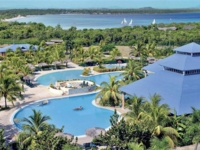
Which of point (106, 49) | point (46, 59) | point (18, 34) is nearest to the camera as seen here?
point (46, 59)

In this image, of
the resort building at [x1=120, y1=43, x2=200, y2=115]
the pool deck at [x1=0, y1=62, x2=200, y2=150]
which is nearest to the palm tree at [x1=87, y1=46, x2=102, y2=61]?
the pool deck at [x1=0, y1=62, x2=200, y2=150]

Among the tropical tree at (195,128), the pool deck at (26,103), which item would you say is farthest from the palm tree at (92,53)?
the tropical tree at (195,128)

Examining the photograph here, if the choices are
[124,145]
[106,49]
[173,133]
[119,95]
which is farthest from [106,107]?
[106,49]

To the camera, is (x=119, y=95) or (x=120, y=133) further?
(x=119, y=95)

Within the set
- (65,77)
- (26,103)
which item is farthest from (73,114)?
(65,77)

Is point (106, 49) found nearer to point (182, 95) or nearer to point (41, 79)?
point (41, 79)

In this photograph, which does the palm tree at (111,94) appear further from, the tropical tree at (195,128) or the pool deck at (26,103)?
the tropical tree at (195,128)

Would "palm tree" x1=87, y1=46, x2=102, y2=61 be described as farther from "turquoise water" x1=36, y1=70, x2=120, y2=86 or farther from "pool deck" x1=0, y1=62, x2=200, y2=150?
"pool deck" x1=0, y1=62, x2=200, y2=150

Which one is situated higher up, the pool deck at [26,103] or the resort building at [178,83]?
the resort building at [178,83]
